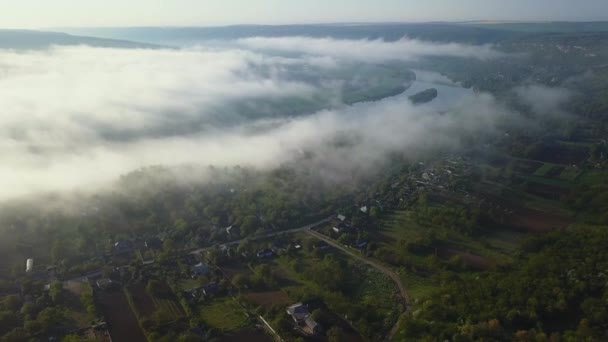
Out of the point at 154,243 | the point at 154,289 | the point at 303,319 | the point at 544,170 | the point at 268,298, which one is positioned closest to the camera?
the point at 303,319

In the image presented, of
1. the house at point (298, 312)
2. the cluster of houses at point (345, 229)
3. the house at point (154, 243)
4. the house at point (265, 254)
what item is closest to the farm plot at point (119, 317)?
the house at point (154, 243)

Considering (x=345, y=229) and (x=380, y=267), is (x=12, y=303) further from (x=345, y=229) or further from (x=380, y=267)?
(x=380, y=267)

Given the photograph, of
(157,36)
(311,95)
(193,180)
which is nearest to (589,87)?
(311,95)

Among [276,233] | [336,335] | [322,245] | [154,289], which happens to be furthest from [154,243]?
[336,335]

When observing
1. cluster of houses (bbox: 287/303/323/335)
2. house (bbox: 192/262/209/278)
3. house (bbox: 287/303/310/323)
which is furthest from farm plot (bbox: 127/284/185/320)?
cluster of houses (bbox: 287/303/323/335)

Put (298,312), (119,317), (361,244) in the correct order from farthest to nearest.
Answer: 1. (361,244)
2. (119,317)
3. (298,312)

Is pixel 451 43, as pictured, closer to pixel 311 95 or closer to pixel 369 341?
pixel 311 95
